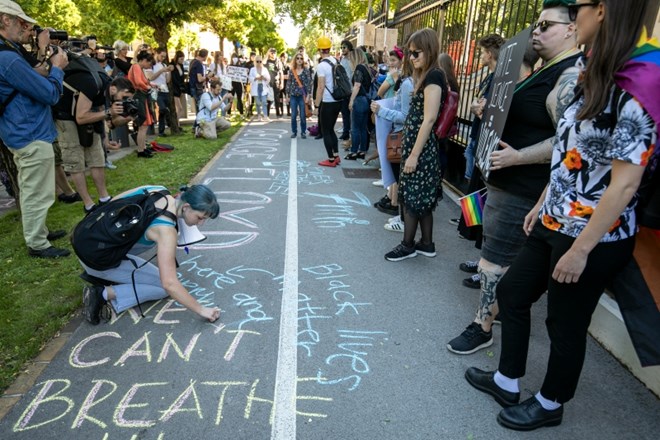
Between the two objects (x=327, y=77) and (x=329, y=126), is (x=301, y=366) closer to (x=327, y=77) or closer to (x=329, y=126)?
(x=329, y=126)

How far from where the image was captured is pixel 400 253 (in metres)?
3.96

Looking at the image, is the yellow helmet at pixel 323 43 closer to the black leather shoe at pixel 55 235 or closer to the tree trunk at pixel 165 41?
the tree trunk at pixel 165 41

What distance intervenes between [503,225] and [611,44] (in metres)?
1.15

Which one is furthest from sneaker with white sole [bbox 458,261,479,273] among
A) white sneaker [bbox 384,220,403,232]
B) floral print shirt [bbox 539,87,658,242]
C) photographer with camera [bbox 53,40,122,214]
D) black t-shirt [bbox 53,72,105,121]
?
black t-shirt [bbox 53,72,105,121]

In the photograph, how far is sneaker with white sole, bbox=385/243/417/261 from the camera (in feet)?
13.0

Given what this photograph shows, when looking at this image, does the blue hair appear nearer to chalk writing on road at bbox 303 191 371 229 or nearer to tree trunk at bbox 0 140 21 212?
chalk writing on road at bbox 303 191 371 229

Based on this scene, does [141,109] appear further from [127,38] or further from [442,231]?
[127,38]

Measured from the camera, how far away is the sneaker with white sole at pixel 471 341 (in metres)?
2.65

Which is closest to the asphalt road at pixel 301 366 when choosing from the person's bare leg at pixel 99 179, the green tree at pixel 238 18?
the person's bare leg at pixel 99 179

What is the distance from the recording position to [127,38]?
32531mm

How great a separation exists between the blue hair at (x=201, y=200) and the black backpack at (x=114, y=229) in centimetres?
15

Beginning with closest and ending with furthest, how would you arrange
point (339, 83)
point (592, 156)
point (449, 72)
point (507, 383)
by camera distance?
point (592, 156) < point (507, 383) < point (449, 72) < point (339, 83)

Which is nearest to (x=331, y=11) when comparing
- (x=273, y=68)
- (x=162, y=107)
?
(x=273, y=68)

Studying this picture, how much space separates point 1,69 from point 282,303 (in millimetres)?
2810
